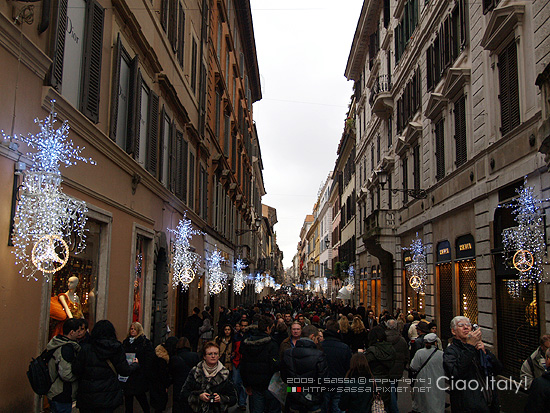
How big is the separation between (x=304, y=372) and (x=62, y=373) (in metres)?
2.89

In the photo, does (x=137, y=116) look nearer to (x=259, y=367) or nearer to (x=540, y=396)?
(x=259, y=367)

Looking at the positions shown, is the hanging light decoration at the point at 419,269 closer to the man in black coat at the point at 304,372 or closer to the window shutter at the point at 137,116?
the window shutter at the point at 137,116

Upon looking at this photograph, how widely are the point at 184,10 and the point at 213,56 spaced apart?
731cm

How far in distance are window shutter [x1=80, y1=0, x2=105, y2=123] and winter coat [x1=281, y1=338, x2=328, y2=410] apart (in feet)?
18.5

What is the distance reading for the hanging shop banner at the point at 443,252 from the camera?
1816 centimetres

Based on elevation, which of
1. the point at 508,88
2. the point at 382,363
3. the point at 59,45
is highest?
the point at 508,88

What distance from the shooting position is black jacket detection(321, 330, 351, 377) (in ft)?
25.9

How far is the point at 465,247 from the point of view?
1633cm

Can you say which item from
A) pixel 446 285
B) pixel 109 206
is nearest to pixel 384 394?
pixel 109 206

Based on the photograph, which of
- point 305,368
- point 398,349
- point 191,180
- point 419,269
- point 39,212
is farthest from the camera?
point 419,269

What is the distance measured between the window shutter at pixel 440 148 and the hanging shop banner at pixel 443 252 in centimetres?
238

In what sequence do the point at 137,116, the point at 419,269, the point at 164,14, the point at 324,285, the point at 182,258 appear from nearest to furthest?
the point at 137,116
the point at 164,14
the point at 182,258
the point at 419,269
the point at 324,285

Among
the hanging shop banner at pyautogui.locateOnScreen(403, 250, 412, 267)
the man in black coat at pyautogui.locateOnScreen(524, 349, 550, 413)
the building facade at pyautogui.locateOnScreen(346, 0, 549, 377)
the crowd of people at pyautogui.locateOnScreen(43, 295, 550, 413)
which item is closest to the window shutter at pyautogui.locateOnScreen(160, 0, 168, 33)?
the building facade at pyautogui.locateOnScreen(346, 0, 549, 377)

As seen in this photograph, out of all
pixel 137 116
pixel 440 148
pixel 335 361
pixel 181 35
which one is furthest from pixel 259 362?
pixel 181 35
